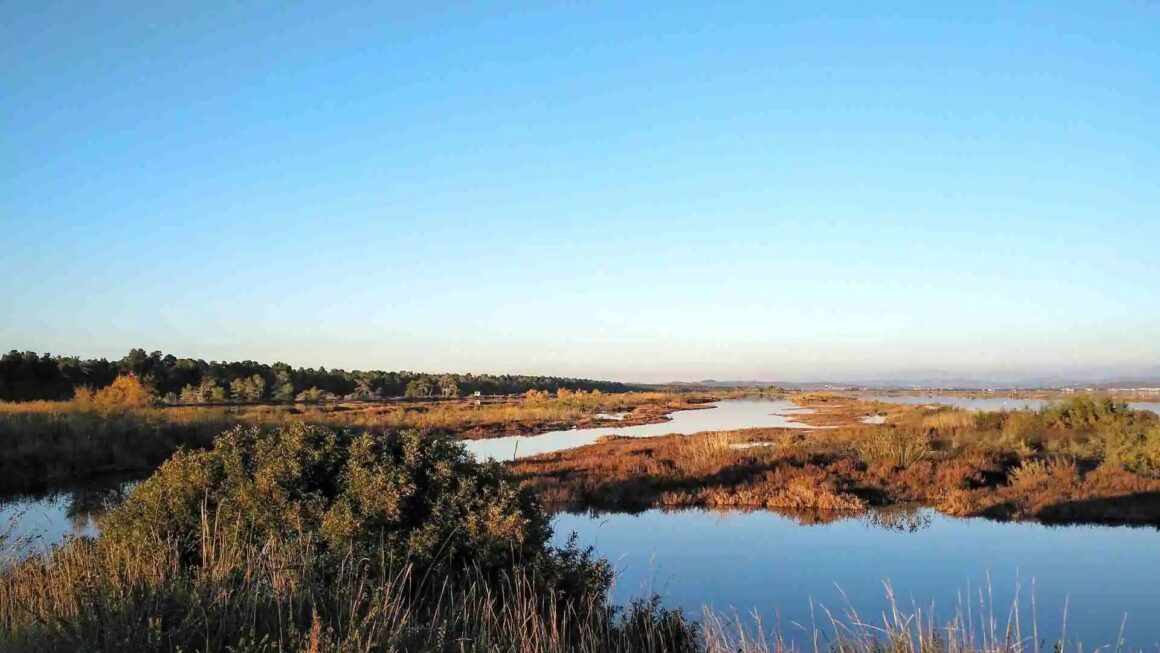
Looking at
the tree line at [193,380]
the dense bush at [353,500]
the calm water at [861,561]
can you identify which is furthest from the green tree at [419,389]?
the dense bush at [353,500]

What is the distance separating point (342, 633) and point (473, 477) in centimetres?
280

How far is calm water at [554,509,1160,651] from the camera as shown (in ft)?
31.5

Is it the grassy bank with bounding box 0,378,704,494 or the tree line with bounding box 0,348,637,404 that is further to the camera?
the tree line with bounding box 0,348,637,404

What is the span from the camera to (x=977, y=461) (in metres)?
19.8

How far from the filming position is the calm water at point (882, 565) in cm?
961

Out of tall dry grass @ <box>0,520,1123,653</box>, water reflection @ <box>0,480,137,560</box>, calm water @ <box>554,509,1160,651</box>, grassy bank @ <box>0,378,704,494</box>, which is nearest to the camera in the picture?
tall dry grass @ <box>0,520,1123,653</box>

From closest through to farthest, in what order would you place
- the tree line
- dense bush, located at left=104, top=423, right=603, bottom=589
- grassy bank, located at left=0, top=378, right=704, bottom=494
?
dense bush, located at left=104, top=423, right=603, bottom=589, grassy bank, located at left=0, top=378, right=704, bottom=494, the tree line

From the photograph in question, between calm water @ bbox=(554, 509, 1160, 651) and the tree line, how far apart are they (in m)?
35.9

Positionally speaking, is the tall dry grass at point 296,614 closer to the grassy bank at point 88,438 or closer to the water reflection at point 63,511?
the water reflection at point 63,511

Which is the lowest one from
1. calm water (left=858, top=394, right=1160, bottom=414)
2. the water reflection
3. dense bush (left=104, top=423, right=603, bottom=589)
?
calm water (left=858, top=394, right=1160, bottom=414)

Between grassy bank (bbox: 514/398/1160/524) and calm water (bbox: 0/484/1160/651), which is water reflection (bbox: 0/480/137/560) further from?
grassy bank (bbox: 514/398/1160/524)

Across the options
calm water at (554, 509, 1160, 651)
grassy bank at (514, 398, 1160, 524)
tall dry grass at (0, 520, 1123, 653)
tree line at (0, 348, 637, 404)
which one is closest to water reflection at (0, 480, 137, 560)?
tall dry grass at (0, 520, 1123, 653)

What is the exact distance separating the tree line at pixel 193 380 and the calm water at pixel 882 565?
35905 millimetres

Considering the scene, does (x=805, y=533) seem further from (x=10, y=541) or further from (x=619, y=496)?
(x=10, y=541)
